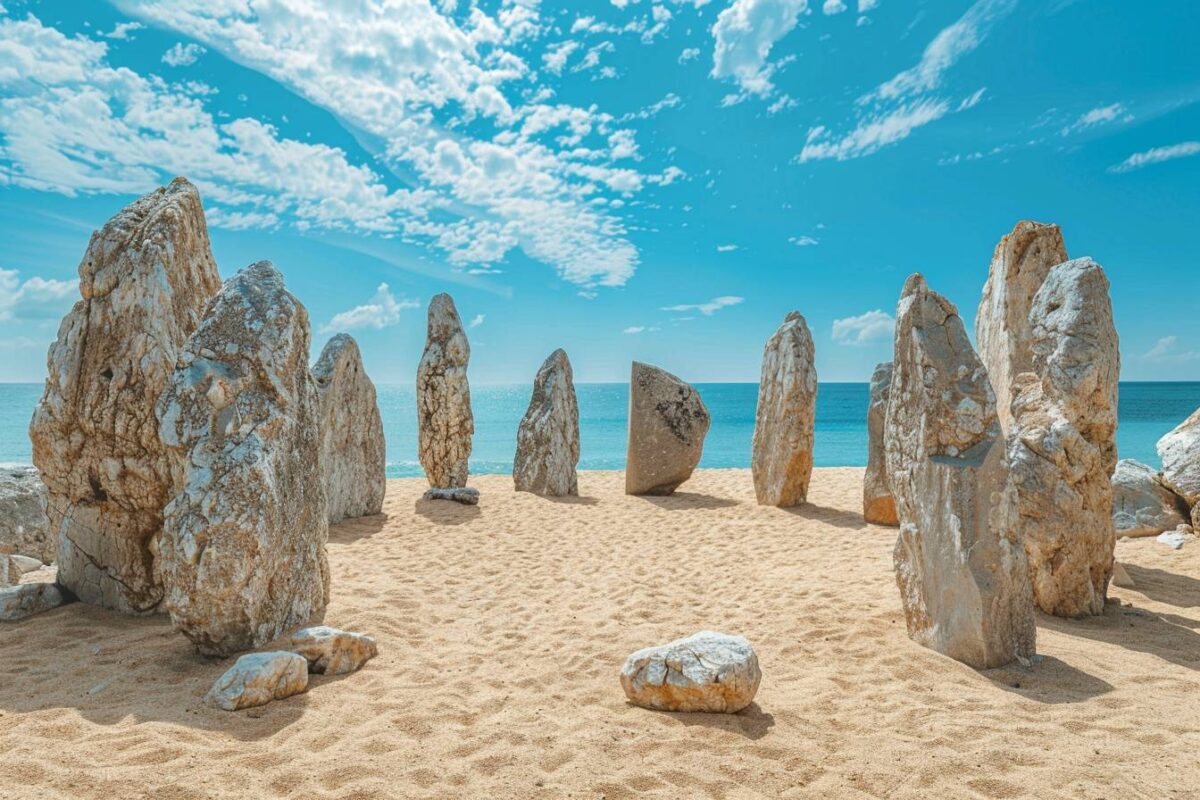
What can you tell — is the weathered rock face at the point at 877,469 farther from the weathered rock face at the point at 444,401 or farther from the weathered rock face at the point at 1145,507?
the weathered rock face at the point at 444,401

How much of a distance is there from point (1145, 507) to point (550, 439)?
7.98 meters

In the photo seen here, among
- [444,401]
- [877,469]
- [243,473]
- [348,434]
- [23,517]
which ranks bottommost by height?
[23,517]

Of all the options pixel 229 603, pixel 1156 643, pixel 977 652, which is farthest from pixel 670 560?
pixel 229 603

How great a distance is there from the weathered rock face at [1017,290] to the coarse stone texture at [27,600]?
8120mm

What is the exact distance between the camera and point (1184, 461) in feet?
26.2

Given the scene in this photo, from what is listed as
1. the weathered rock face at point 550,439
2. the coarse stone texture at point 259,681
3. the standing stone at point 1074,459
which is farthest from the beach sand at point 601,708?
the weathered rock face at point 550,439

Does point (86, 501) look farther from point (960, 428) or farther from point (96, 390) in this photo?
point (960, 428)

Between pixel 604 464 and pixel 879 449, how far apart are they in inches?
698

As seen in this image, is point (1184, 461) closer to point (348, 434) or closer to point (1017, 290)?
point (1017, 290)

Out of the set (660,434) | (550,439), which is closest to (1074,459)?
(660,434)

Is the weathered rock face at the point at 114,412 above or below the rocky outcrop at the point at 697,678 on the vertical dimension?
above

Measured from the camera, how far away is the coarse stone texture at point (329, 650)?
3.73 meters

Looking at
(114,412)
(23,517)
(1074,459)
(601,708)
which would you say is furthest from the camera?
(23,517)

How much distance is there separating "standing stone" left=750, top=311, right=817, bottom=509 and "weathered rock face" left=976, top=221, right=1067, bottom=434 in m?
→ 2.69
